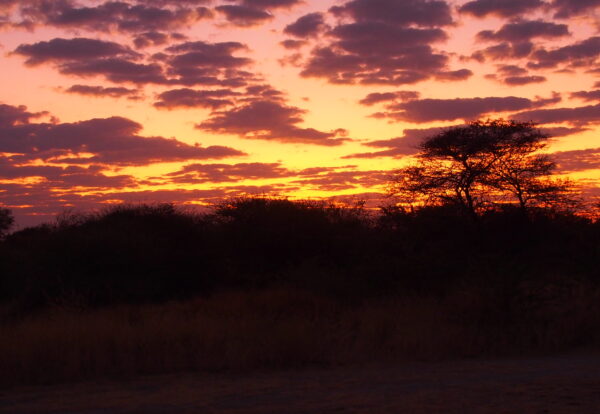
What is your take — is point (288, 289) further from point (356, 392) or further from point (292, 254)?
point (356, 392)

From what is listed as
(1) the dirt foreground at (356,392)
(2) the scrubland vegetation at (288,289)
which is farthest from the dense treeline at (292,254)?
(1) the dirt foreground at (356,392)

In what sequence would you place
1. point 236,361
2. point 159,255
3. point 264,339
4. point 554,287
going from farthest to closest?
point 159,255 < point 554,287 < point 264,339 < point 236,361

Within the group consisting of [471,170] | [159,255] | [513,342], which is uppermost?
[471,170]

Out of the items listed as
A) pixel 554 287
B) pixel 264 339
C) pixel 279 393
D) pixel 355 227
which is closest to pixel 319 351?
pixel 264 339

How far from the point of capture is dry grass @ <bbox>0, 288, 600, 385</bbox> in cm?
1312

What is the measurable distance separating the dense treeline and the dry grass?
1301mm

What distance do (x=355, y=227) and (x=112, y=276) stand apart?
11055mm

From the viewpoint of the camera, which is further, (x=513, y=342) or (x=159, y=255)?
(x=159, y=255)

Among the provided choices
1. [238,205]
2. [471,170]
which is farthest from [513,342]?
[238,205]

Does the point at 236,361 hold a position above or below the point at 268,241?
below

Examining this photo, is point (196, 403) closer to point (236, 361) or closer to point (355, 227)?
point (236, 361)

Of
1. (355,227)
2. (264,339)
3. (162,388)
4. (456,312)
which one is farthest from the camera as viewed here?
(355,227)

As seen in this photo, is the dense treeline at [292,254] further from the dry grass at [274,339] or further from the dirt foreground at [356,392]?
the dirt foreground at [356,392]

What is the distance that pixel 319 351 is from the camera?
1383cm
